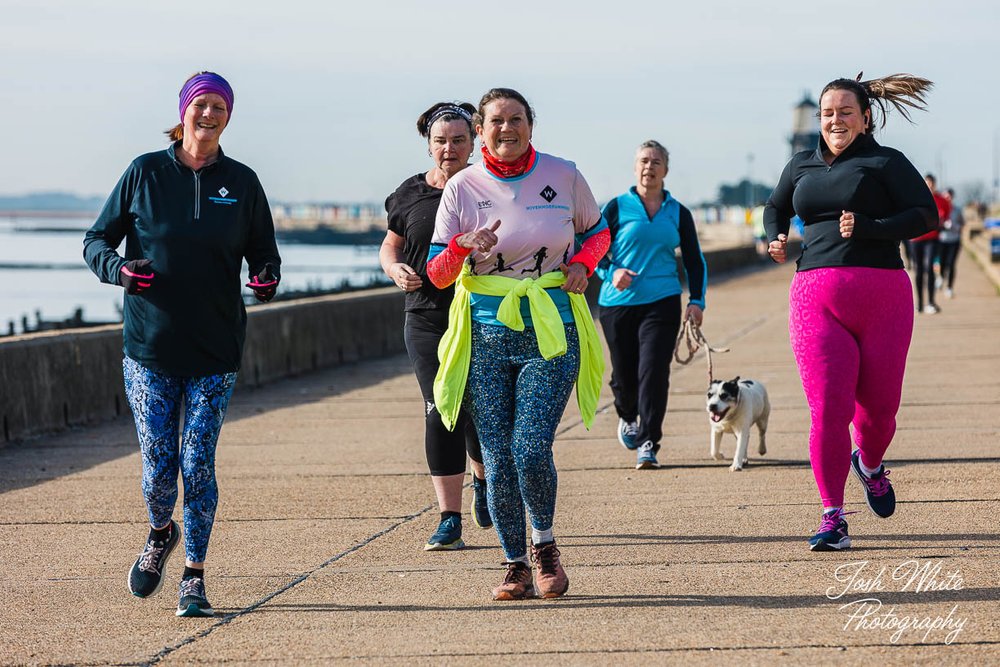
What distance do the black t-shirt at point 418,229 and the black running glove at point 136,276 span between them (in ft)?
5.10

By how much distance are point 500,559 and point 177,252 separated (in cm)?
199

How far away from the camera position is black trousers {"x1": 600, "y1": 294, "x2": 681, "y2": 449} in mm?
9578

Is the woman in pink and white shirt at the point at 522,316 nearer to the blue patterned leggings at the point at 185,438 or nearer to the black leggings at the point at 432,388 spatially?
the blue patterned leggings at the point at 185,438

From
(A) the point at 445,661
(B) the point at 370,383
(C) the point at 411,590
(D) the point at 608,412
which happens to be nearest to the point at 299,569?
(C) the point at 411,590

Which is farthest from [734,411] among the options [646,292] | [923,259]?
[923,259]

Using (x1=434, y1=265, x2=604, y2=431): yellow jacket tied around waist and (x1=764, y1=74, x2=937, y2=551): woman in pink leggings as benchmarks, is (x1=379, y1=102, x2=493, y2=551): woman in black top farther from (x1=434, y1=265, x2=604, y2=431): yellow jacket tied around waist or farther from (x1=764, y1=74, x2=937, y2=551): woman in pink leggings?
(x1=764, y1=74, x2=937, y2=551): woman in pink leggings

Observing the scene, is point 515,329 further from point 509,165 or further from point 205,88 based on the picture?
point 205,88

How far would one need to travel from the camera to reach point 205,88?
6.06m

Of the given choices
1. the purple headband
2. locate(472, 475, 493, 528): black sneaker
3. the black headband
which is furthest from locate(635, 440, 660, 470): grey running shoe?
the purple headband

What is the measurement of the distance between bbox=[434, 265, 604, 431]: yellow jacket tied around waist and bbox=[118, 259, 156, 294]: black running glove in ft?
3.73

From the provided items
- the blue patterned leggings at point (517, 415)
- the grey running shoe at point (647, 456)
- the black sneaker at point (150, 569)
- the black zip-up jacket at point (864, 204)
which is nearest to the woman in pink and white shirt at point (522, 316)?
the blue patterned leggings at point (517, 415)

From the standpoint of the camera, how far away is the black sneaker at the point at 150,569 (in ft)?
19.9

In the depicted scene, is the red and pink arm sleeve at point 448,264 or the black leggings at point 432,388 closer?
the red and pink arm sleeve at point 448,264

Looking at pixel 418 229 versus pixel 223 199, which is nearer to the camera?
pixel 223 199
